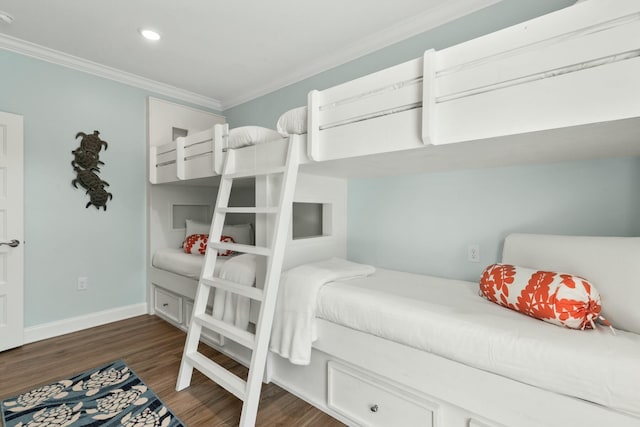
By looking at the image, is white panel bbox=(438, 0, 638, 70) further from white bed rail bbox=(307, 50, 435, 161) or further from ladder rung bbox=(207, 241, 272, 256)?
ladder rung bbox=(207, 241, 272, 256)

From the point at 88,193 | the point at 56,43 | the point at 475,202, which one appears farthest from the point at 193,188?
the point at 475,202

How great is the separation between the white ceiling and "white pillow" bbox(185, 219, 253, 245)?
5.05ft

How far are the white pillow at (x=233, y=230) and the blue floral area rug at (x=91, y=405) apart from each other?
149 centimetres

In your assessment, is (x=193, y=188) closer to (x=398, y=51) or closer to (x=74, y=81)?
(x=74, y=81)

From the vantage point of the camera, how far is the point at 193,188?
3.67m

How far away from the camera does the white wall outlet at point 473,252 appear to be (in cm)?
197

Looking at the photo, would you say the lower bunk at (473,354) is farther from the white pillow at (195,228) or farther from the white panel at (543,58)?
the white pillow at (195,228)

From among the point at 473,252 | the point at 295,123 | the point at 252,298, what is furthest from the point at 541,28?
the point at 252,298

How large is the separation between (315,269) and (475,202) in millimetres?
1126

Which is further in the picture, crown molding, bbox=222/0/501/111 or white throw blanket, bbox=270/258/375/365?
crown molding, bbox=222/0/501/111

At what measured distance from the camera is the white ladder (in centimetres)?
155

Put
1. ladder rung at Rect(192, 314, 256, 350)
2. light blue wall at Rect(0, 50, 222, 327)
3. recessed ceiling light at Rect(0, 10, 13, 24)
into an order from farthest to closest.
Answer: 1. light blue wall at Rect(0, 50, 222, 327)
2. recessed ceiling light at Rect(0, 10, 13, 24)
3. ladder rung at Rect(192, 314, 256, 350)

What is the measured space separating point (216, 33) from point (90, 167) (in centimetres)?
175

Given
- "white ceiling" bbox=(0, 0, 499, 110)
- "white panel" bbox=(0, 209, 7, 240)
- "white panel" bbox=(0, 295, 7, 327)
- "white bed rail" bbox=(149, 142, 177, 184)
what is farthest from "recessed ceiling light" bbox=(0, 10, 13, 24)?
"white panel" bbox=(0, 295, 7, 327)
